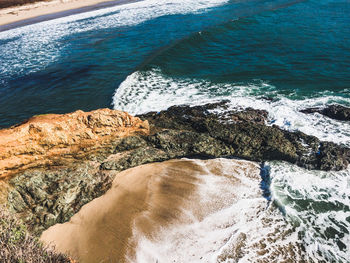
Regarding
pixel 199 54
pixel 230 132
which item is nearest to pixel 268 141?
pixel 230 132

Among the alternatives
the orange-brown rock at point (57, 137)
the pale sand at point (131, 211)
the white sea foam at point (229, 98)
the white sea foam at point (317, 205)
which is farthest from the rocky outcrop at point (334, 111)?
the orange-brown rock at point (57, 137)

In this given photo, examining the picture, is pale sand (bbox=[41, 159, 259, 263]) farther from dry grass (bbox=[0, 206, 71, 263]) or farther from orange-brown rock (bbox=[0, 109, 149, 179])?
orange-brown rock (bbox=[0, 109, 149, 179])

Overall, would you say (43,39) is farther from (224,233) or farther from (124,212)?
(224,233)

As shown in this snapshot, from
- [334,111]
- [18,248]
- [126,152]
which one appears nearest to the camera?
[18,248]

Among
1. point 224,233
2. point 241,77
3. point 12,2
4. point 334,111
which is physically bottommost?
point 224,233

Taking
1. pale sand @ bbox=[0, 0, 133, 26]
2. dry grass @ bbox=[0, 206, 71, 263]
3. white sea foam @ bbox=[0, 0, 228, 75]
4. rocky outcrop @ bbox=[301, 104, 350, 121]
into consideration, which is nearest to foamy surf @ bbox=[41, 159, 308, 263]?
dry grass @ bbox=[0, 206, 71, 263]

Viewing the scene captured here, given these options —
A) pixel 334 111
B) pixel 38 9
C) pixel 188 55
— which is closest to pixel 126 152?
pixel 334 111

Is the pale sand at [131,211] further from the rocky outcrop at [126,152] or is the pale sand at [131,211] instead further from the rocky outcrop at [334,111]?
the rocky outcrop at [334,111]
